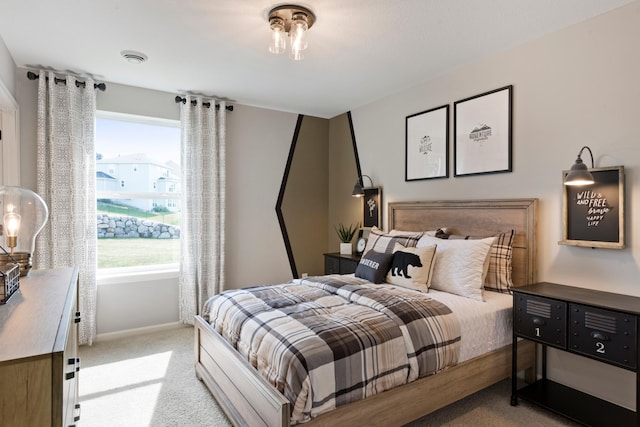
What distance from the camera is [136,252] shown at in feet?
13.1

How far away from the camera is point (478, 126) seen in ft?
10.3

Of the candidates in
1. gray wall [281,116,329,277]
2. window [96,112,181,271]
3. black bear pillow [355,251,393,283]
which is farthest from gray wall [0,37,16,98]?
black bear pillow [355,251,393,283]

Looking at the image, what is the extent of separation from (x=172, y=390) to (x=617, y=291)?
3145 millimetres

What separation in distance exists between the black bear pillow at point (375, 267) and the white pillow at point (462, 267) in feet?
1.29

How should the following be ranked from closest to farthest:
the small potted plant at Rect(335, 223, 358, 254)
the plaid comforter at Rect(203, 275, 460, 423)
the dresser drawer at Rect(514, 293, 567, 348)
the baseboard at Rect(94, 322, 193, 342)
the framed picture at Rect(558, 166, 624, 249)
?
1. the plaid comforter at Rect(203, 275, 460, 423)
2. the dresser drawer at Rect(514, 293, 567, 348)
3. the framed picture at Rect(558, 166, 624, 249)
4. the baseboard at Rect(94, 322, 193, 342)
5. the small potted plant at Rect(335, 223, 358, 254)

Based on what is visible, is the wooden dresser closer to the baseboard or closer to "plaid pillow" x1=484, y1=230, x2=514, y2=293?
"plaid pillow" x1=484, y1=230, x2=514, y2=293

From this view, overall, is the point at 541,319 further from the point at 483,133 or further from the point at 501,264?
the point at 483,133

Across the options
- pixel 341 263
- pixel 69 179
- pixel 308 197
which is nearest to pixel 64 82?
pixel 69 179

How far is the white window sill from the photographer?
12.2 ft

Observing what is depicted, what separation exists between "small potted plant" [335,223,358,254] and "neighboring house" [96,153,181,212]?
203 centimetres

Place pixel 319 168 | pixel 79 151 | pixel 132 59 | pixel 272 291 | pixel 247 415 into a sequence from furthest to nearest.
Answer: pixel 319 168 < pixel 79 151 < pixel 132 59 < pixel 272 291 < pixel 247 415

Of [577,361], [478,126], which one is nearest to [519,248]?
[577,361]

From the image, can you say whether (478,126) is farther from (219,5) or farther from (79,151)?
(79,151)

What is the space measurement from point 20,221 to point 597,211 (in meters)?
3.52
